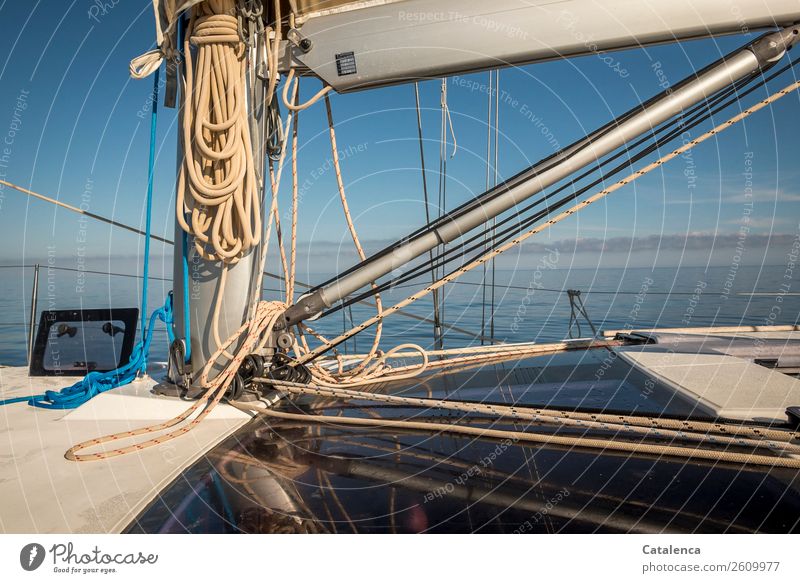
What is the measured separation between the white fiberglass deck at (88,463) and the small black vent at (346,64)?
1.45 metres

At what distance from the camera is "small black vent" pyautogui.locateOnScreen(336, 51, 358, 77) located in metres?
2.10

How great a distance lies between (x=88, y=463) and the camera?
5.24ft

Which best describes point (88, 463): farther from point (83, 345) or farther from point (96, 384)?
point (83, 345)

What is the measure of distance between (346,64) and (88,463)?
5.67ft

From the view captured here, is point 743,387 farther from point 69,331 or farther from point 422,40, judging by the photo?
point 69,331

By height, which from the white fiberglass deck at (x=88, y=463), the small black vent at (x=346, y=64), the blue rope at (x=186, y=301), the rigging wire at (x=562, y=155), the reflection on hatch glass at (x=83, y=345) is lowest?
the white fiberglass deck at (x=88, y=463)

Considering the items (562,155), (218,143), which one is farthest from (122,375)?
(562,155)

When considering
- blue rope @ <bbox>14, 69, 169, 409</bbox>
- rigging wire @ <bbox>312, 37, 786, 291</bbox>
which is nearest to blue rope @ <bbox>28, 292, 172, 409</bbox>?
blue rope @ <bbox>14, 69, 169, 409</bbox>

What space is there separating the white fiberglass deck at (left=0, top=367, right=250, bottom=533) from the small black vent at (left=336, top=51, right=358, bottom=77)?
1450 mm

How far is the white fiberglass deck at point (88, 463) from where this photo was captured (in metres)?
1.26

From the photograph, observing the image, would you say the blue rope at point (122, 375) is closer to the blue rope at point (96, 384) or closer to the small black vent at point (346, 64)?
the blue rope at point (96, 384)

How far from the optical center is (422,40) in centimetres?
201

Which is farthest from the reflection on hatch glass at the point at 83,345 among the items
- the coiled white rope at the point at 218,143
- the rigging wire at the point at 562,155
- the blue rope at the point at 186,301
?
the rigging wire at the point at 562,155
